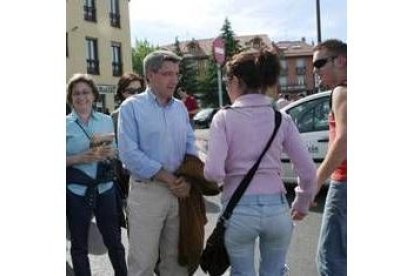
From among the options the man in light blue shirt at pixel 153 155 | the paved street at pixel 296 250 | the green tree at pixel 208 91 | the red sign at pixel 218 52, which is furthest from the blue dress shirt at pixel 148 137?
the green tree at pixel 208 91

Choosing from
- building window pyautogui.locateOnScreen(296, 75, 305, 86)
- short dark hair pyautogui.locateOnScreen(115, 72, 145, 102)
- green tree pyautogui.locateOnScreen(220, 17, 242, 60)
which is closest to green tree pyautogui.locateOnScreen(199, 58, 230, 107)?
green tree pyautogui.locateOnScreen(220, 17, 242, 60)

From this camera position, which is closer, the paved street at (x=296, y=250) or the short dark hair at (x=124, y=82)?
the short dark hair at (x=124, y=82)

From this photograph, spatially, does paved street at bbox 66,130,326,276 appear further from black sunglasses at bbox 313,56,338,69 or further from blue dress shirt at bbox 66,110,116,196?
black sunglasses at bbox 313,56,338,69

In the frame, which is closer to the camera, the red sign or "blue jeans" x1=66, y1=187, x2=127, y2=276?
"blue jeans" x1=66, y1=187, x2=127, y2=276

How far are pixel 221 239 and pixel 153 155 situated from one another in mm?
583

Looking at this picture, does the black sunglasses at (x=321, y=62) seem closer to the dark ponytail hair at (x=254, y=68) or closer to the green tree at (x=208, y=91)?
the dark ponytail hair at (x=254, y=68)

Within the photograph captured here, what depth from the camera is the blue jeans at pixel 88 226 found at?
11.9 ft

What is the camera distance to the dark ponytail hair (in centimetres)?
272

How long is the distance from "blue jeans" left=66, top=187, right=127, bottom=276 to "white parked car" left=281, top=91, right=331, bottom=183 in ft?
11.0

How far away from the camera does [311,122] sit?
23.3 ft
